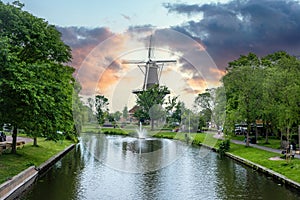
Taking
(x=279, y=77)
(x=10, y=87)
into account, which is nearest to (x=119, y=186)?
(x=10, y=87)

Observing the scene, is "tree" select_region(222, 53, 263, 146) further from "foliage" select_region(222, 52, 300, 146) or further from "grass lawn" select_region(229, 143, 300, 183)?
"grass lawn" select_region(229, 143, 300, 183)

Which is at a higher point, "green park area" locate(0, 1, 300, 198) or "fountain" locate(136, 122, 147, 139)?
"green park area" locate(0, 1, 300, 198)

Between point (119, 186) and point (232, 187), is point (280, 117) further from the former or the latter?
point (119, 186)

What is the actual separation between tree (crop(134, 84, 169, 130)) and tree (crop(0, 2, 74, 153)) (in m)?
59.0

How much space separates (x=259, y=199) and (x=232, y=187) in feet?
10.6

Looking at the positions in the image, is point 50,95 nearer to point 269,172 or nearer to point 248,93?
point 269,172

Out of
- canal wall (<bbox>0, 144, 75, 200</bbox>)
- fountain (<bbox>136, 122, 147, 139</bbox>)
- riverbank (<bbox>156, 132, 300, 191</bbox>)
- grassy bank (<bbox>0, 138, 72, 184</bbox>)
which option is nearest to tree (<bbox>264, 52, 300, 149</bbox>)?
riverbank (<bbox>156, 132, 300, 191</bbox>)

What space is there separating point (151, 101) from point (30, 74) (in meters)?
66.5

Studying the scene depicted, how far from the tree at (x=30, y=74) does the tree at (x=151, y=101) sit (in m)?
59.0

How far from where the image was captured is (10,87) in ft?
69.9

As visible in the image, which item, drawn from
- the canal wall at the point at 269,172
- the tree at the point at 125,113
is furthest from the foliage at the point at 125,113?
the canal wall at the point at 269,172

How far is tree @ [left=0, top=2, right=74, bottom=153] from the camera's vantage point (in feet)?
69.7

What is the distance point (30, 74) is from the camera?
71.0ft

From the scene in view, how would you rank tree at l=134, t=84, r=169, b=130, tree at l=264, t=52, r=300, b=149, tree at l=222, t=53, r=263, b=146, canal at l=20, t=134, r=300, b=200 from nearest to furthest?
canal at l=20, t=134, r=300, b=200
tree at l=264, t=52, r=300, b=149
tree at l=222, t=53, r=263, b=146
tree at l=134, t=84, r=169, b=130
